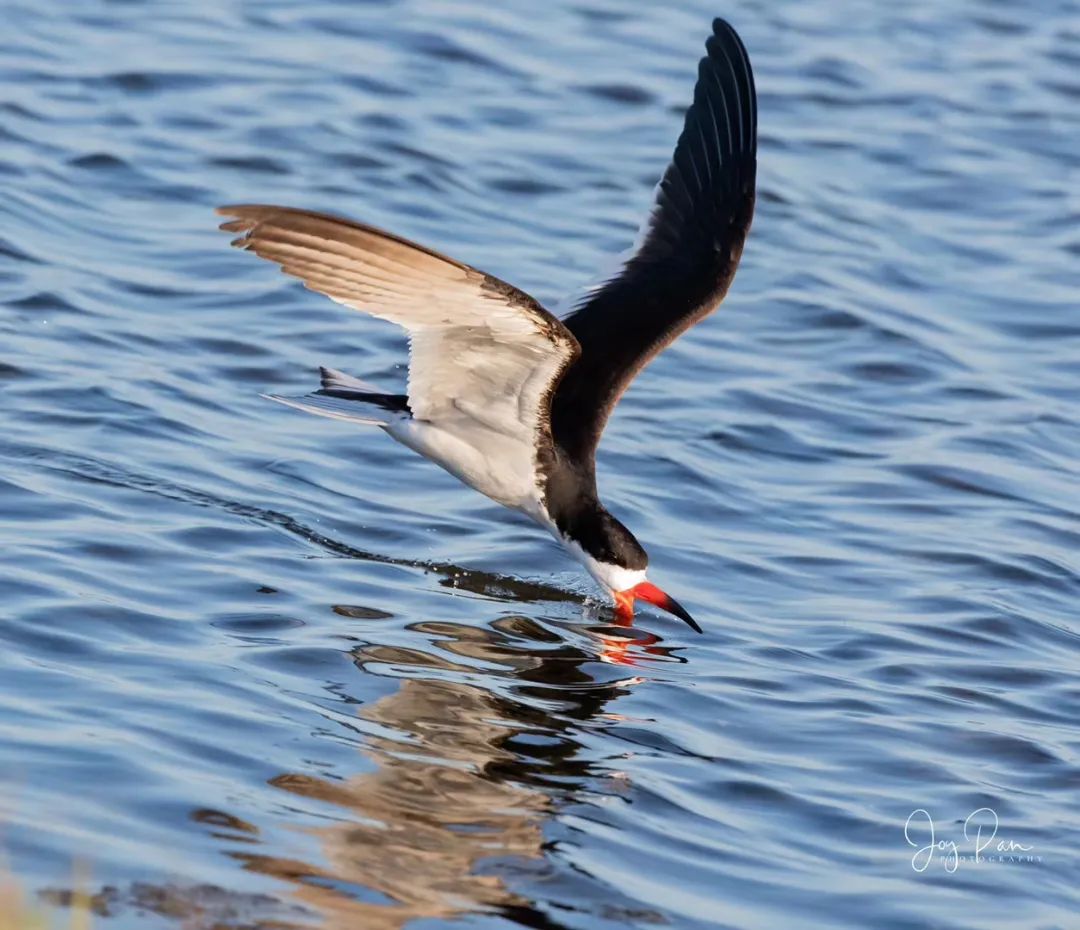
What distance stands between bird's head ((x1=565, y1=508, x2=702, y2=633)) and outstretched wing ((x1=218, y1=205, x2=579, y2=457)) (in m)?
0.32

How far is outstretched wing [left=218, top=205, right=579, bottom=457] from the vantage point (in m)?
4.88

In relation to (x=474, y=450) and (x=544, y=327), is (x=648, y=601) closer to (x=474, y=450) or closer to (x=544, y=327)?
(x=474, y=450)

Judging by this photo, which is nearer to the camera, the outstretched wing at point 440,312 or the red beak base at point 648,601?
the outstretched wing at point 440,312

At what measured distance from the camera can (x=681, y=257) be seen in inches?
278

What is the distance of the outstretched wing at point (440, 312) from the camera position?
16.0 feet

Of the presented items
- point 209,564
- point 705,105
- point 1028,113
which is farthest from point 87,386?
point 1028,113

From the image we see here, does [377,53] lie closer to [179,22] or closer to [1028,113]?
[179,22]

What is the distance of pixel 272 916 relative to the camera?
3.75 meters

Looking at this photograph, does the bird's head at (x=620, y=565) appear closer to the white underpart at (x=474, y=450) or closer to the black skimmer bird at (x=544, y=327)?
the black skimmer bird at (x=544, y=327)

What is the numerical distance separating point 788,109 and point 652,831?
26.0 feet

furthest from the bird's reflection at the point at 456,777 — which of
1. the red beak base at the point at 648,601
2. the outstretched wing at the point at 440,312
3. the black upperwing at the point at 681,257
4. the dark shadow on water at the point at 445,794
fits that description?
the black upperwing at the point at 681,257
